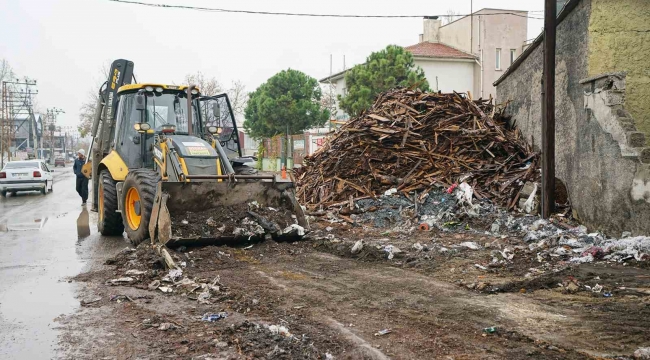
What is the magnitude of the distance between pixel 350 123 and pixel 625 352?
40.5 feet

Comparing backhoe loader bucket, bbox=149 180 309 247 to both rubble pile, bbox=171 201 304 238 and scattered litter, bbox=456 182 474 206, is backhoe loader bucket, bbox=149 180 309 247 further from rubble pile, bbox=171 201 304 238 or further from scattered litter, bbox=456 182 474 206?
scattered litter, bbox=456 182 474 206

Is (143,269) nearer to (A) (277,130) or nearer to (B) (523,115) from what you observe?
(B) (523,115)

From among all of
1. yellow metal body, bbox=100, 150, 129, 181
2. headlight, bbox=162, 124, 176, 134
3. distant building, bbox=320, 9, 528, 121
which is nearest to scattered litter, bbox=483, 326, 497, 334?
headlight, bbox=162, 124, 176, 134

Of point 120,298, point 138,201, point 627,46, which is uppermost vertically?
point 627,46

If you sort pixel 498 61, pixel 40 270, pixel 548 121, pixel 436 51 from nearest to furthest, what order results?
pixel 40 270 < pixel 548 121 < pixel 498 61 < pixel 436 51

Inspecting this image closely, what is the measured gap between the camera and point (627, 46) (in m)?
10.1

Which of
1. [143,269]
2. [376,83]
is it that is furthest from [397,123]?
[376,83]

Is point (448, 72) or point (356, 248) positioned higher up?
point (448, 72)

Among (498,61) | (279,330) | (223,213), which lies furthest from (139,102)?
(498,61)

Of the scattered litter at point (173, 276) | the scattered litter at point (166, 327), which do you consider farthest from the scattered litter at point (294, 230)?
the scattered litter at point (166, 327)

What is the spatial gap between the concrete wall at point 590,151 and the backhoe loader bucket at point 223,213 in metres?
5.02

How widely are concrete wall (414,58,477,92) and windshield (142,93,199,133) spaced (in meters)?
28.5

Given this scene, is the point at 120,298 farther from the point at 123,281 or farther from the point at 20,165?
the point at 20,165

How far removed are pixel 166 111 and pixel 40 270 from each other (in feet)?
13.1
